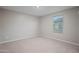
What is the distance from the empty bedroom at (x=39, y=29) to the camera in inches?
74.0

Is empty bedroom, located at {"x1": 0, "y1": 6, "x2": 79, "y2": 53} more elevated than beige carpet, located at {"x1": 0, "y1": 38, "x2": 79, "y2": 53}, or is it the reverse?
empty bedroom, located at {"x1": 0, "y1": 6, "x2": 79, "y2": 53}

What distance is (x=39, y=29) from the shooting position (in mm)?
2029

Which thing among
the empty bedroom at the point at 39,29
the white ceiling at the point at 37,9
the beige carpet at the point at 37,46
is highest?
the white ceiling at the point at 37,9

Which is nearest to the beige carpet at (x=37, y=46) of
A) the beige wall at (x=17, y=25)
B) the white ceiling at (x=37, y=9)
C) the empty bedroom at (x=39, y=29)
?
the empty bedroom at (x=39, y=29)

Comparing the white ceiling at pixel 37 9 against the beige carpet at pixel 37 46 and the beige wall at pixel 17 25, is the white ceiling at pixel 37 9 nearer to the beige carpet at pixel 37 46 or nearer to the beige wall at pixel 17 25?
the beige wall at pixel 17 25

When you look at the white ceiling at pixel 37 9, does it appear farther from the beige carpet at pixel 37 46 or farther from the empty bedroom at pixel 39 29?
the beige carpet at pixel 37 46

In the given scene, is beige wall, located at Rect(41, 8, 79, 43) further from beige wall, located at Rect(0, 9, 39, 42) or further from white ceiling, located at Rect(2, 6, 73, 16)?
beige wall, located at Rect(0, 9, 39, 42)

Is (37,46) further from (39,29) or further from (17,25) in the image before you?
(17,25)

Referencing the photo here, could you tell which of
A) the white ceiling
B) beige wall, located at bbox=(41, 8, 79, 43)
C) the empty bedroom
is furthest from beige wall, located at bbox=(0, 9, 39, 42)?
beige wall, located at bbox=(41, 8, 79, 43)

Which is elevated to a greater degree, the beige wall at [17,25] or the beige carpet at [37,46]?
the beige wall at [17,25]

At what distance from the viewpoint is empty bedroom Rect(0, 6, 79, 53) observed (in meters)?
1.88

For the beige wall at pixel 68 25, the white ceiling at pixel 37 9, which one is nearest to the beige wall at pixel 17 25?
the white ceiling at pixel 37 9

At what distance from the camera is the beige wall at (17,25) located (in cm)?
190
